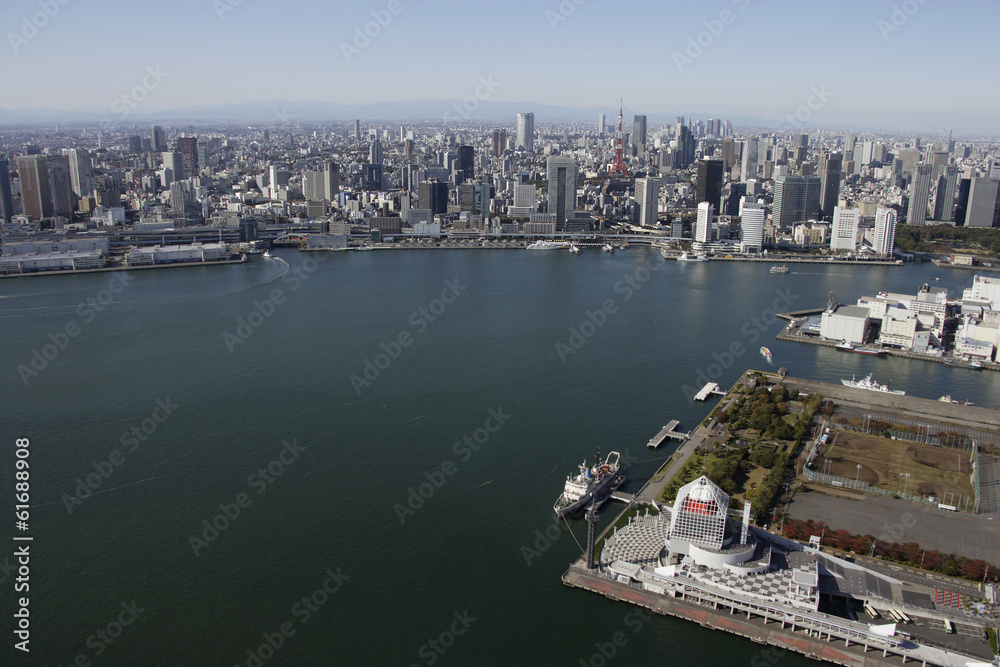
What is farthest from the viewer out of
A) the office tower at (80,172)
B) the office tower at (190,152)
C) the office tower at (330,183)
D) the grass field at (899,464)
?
the office tower at (190,152)

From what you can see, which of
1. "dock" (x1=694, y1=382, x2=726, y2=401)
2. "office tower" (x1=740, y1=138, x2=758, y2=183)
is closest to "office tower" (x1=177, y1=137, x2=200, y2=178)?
"office tower" (x1=740, y1=138, x2=758, y2=183)

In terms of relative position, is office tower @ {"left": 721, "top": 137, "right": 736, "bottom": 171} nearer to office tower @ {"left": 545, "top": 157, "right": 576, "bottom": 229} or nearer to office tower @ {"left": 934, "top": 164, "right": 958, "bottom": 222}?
office tower @ {"left": 934, "top": 164, "right": 958, "bottom": 222}

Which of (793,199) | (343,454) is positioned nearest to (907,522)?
(343,454)

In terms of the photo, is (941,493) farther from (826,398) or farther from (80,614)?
(80,614)

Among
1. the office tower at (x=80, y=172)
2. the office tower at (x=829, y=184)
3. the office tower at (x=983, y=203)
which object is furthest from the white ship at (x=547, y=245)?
the office tower at (x=80, y=172)

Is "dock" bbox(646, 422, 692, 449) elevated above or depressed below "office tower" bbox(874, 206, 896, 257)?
below

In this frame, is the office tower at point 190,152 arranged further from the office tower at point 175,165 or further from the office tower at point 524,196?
the office tower at point 524,196
